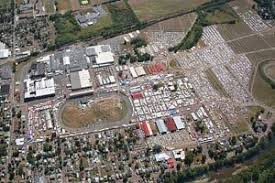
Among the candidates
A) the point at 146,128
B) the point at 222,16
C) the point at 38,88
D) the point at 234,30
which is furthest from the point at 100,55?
the point at 222,16

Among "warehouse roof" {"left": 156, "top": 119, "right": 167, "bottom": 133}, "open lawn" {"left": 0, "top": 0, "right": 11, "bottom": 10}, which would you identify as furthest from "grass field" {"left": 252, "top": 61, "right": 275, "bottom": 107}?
"open lawn" {"left": 0, "top": 0, "right": 11, "bottom": 10}

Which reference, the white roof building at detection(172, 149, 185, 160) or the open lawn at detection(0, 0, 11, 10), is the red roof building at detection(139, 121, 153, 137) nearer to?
the white roof building at detection(172, 149, 185, 160)

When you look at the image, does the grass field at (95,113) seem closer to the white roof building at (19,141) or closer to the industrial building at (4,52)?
the white roof building at (19,141)

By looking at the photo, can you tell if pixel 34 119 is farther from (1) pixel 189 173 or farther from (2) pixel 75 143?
(1) pixel 189 173

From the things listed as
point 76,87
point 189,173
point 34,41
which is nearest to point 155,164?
point 189,173

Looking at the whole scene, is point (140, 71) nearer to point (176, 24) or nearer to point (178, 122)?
point (178, 122)

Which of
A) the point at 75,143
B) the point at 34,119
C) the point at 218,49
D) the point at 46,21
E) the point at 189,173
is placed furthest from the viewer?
the point at 46,21
